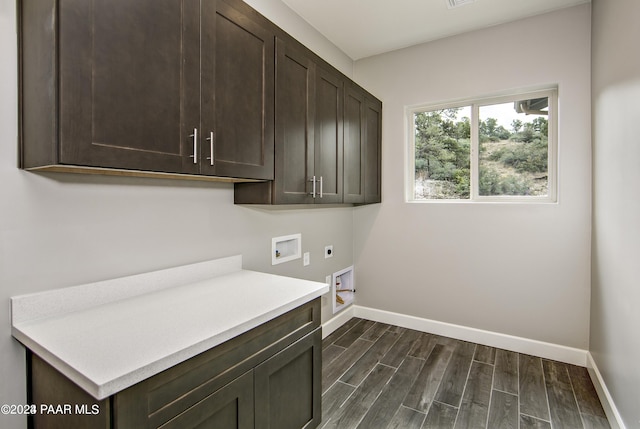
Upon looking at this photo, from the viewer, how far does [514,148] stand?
285 cm

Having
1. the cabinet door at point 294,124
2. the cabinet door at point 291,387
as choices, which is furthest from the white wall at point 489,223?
the cabinet door at point 291,387

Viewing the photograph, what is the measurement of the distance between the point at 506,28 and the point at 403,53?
89 cm

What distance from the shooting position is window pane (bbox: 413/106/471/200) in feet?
10.1

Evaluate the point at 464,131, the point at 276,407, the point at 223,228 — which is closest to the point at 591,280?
the point at 464,131

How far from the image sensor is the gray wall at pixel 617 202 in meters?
1.59

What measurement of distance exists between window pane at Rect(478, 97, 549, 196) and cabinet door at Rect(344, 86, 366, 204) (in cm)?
111

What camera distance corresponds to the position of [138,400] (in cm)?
90

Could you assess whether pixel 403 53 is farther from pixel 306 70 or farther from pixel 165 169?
pixel 165 169

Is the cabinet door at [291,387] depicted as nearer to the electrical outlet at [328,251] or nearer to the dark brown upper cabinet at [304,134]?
the dark brown upper cabinet at [304,134]

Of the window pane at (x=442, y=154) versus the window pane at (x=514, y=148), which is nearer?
the window pane at (x=514, y=148)

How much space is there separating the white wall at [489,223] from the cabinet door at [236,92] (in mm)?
1832

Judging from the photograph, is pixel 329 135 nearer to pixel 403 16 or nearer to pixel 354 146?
pixel 354 146

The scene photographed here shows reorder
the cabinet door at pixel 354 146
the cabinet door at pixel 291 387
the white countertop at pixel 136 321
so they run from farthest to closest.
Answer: the cabinet door at pixel 354 146 < the cabinet door at pixel 291 387 < the white countertop at pixel 136 321

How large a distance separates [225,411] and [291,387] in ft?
1.34
